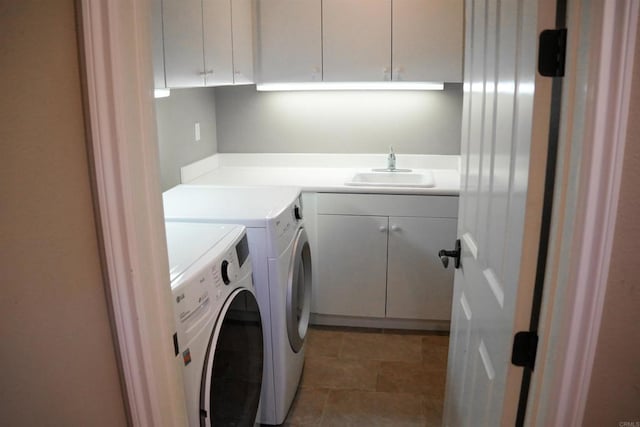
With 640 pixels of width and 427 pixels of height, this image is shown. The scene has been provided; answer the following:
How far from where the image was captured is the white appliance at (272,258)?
213 cm

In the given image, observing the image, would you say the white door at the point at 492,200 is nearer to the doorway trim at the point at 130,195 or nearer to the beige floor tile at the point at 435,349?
the doorway trim at the point at 130,195

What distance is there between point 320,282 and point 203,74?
4.60 ft

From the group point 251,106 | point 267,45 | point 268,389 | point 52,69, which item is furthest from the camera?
point 251,106

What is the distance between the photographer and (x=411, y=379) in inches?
109

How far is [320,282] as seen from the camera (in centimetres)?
319

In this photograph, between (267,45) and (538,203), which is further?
(267,45)

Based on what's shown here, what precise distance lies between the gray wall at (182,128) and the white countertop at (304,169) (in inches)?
3.4

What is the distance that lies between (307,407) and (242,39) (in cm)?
195

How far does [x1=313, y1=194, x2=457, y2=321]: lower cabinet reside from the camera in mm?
3020

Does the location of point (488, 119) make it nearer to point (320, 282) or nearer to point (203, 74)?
point (203, 74)

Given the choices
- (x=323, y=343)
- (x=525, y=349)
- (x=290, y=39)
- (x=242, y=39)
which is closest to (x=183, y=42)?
(x=242, y=39)

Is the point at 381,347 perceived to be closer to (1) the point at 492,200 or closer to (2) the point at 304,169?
(2) the point at 304,169

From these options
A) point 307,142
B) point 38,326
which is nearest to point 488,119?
point 38,326

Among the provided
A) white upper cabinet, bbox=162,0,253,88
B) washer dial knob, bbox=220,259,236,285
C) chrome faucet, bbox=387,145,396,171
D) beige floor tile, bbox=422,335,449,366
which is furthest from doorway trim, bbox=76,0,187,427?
chrome faucet, bbox=387,145,396,171
